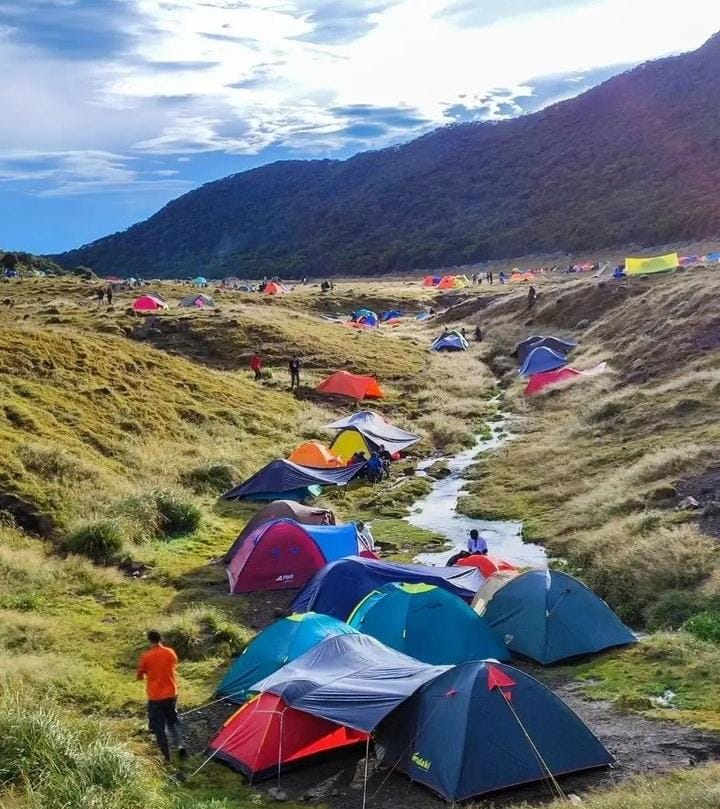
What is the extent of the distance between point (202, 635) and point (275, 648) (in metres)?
2.94

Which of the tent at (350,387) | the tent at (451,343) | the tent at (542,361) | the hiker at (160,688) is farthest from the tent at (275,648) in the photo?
the tent at (451,343)

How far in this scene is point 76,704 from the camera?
13039mm

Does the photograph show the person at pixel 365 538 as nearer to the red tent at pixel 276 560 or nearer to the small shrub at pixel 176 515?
the red tent at pixel 276 560

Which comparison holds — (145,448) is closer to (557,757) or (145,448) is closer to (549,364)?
(557,757)

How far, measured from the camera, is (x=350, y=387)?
133ft

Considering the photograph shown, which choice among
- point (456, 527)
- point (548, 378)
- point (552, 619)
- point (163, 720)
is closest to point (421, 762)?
point (163, 720)

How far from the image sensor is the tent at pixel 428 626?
1439cm

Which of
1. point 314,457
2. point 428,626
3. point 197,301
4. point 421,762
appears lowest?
point 421,762

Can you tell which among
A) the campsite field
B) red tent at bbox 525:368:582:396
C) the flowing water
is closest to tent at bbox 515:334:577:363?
the campsite field

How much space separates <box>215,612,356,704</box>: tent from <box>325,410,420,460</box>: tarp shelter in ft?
54.5

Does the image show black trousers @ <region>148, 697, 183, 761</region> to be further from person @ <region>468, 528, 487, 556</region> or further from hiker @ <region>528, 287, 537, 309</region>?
hiker @ <region>528, 287, 537, 309</region>

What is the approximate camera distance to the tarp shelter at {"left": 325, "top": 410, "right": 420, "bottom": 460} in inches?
1217

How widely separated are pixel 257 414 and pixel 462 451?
8.46 meters

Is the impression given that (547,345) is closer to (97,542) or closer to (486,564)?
(486,564)
